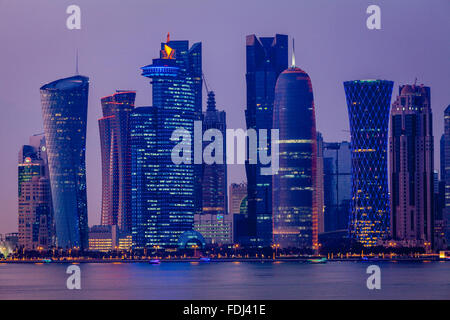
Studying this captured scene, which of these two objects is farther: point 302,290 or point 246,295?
point 302,290

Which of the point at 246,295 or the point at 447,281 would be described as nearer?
the point at 246,295
